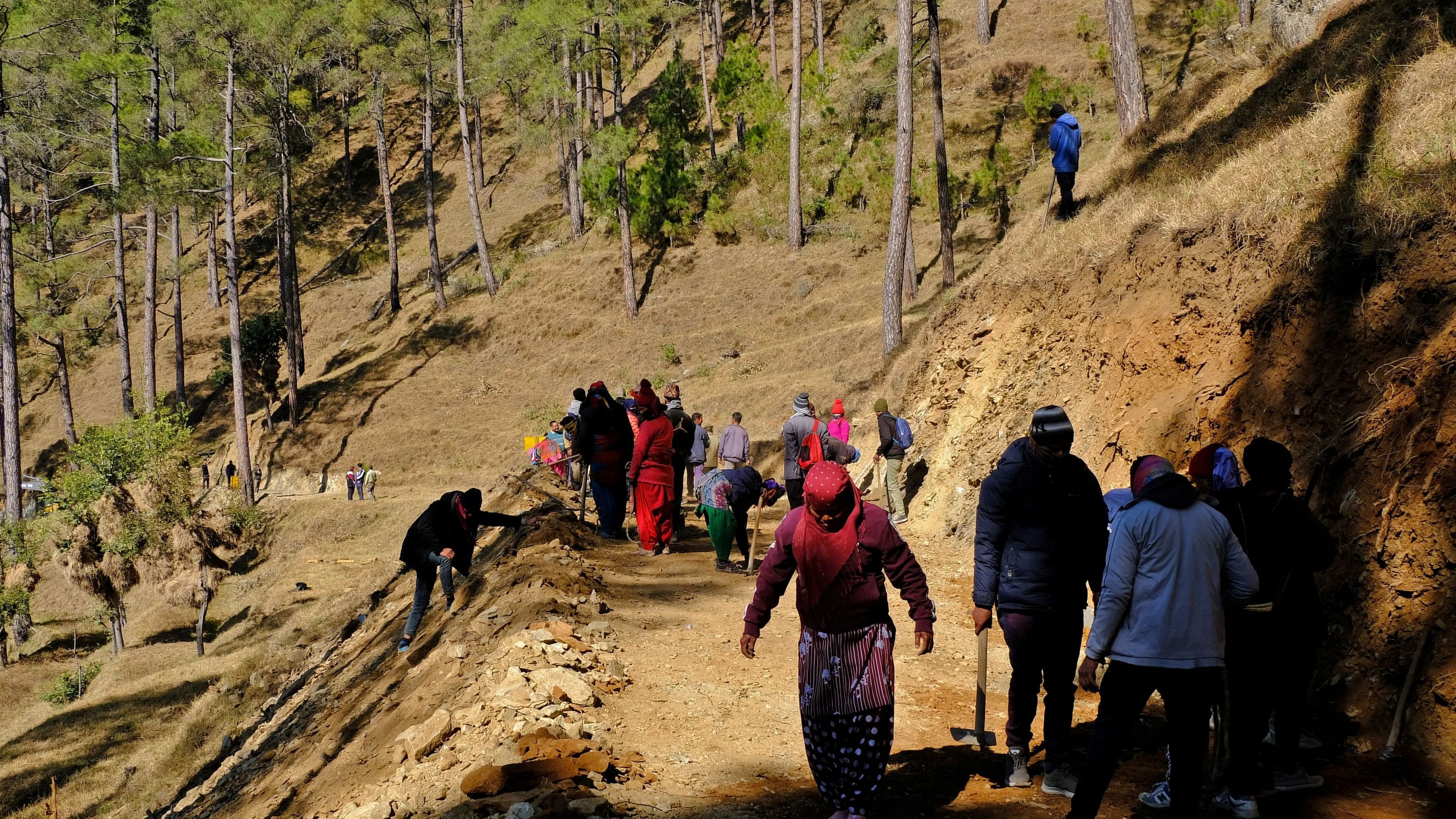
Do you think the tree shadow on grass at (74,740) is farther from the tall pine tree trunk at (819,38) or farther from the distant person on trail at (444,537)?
the tall pine tree trunk at (819,38)

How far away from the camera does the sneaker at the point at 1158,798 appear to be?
4.97 m

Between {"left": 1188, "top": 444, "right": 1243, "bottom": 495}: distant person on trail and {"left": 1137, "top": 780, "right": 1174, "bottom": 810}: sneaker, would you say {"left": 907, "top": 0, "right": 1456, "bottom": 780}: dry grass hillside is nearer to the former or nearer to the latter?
{"left": 1137, "top": 780, "right": 1174, "bottom": 810}: sneaker

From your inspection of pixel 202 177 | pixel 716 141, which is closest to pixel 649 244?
pixel 716 141

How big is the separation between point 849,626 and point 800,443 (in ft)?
24.5

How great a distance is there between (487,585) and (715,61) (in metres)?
45.9

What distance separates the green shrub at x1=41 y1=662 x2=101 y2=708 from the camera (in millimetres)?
21438

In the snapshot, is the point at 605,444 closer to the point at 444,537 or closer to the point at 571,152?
the point at 444,537

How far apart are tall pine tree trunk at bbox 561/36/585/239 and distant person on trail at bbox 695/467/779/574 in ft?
95.1

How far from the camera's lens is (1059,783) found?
208 inches

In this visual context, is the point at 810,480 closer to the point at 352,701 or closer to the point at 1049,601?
the point at 1049,601

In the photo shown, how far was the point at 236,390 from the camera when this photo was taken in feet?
103

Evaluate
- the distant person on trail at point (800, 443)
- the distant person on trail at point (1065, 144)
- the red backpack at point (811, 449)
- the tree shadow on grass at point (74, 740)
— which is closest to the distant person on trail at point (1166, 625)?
the red backpack at point (811, 449)

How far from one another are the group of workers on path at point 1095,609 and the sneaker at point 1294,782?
1 cm

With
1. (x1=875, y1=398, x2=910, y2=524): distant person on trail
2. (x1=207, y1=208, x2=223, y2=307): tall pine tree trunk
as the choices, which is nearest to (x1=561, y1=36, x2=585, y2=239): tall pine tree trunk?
(x1=207, y1=208, x2=223, y2=307): tall pine tree trunk
